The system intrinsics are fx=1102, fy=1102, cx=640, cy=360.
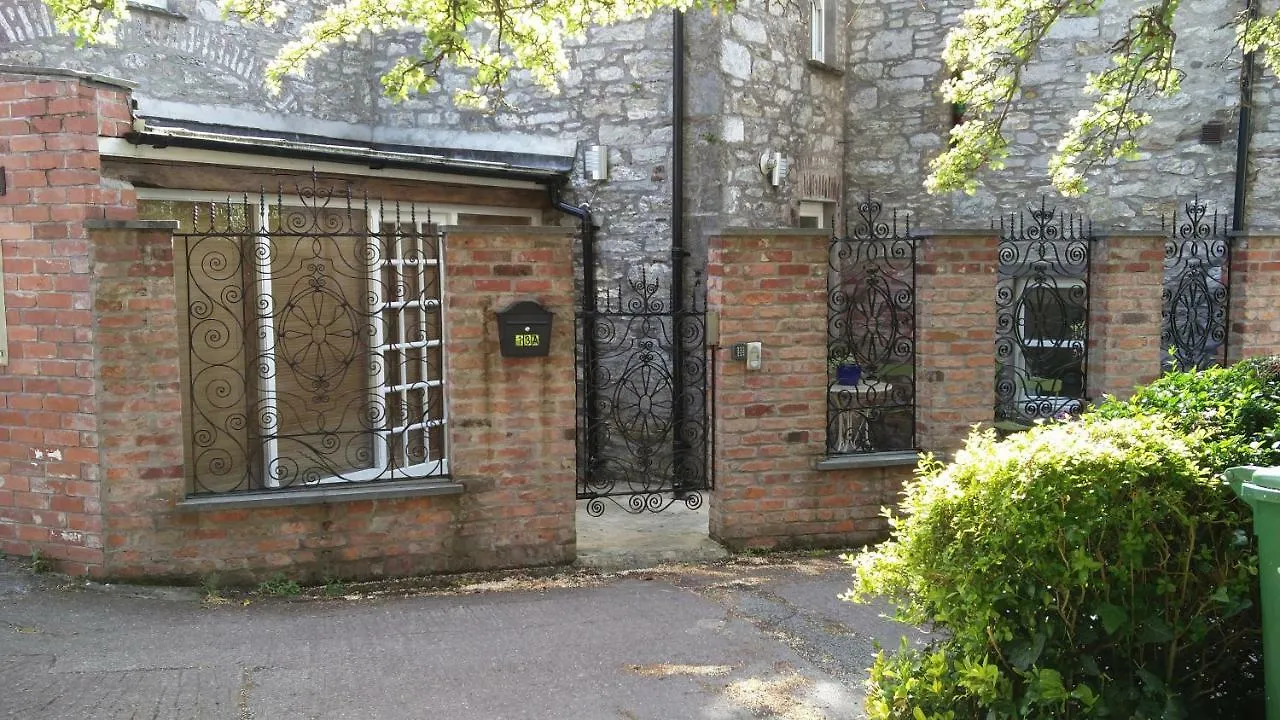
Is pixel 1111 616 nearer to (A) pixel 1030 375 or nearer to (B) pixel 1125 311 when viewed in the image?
(B) pixel 1125 311

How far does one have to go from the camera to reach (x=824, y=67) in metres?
11.1

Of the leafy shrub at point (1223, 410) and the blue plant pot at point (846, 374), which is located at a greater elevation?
the leafy shrub at point (1223, 410)

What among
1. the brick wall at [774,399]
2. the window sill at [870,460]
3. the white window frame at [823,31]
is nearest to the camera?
the brick wall at [774,399]

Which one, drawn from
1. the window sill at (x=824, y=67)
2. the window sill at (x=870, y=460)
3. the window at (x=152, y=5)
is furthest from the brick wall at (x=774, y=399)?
the window at (x=152, y=5)

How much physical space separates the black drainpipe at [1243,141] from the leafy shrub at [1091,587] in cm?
768

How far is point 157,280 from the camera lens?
5.57 meters

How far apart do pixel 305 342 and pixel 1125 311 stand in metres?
5.93

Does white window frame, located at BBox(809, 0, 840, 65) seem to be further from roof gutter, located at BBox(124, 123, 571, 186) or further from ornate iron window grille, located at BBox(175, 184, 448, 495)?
ornate iron window grille, located at BBox(175, 184, 448, 495)

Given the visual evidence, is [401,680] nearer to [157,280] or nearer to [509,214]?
[157,280]

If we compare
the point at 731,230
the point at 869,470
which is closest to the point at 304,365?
the point at 731,230

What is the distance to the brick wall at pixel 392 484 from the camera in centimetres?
555

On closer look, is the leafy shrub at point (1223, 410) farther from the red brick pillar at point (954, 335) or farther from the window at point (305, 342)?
the window at point (305, 342)

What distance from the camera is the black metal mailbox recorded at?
6211 mm

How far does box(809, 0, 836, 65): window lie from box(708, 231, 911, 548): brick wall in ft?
16.0
